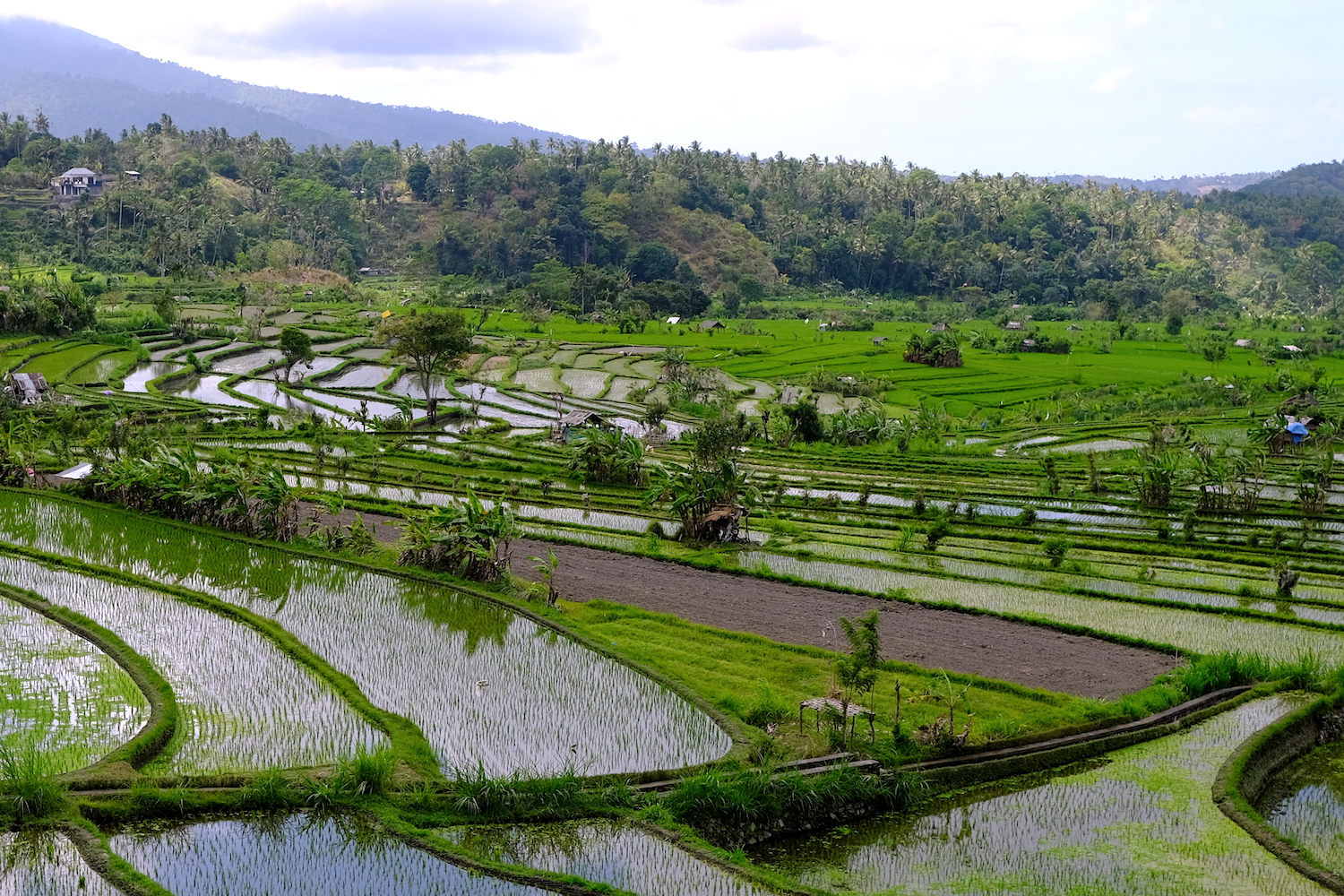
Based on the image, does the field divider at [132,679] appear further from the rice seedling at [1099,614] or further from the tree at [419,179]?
the tree at [419,179]

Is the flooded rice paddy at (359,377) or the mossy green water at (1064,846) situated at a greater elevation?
the flooded rice paddy at (359,377)

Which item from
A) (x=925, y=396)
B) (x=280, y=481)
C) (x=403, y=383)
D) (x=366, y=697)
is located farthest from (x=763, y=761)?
(x=403, y=383)

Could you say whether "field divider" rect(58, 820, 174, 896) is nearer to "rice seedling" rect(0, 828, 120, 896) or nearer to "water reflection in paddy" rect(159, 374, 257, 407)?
"rice seedling" rect(0, 828, 120, 896)

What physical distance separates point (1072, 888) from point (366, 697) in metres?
7.44

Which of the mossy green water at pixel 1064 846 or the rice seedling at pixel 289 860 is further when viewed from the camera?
the mossy green water at pixel 1064 846

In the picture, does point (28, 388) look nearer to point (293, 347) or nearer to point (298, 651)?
point (293, 347)

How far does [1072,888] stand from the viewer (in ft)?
29.8

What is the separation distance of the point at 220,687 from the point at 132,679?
1.03 m

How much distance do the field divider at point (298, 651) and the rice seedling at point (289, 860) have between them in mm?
1155

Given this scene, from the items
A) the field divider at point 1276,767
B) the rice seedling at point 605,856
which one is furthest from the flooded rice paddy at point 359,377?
the field divider at point 1276,767

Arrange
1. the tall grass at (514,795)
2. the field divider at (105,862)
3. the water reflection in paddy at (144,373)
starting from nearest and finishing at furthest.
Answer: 1. the field divider at (105,862)
2. the tall grass at (514,795)
3. the water reflection in paddy at (144,373)

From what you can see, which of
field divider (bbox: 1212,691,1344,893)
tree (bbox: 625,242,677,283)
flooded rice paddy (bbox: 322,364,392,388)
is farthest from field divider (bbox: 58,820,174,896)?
tree (bbox: 625,242,677,283)

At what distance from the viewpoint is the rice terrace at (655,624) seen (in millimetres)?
9844

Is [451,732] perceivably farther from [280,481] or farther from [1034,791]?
[280,481]
